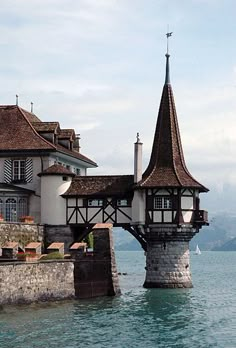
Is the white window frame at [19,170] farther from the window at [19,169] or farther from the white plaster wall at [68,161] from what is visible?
the white plaster wall at [68,161]

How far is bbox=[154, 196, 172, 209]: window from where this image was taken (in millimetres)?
59406

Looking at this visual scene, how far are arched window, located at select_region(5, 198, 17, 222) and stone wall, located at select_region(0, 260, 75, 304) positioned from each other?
478 inches

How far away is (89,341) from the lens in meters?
36.1

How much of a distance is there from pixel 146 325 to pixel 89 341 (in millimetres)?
5502

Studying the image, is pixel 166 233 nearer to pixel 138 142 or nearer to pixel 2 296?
→ pixel 138 142

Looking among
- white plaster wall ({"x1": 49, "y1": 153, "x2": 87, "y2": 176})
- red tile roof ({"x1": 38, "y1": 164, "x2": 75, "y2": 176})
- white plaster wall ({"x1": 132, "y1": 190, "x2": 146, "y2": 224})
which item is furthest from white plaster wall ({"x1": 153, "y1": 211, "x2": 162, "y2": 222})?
white plaster wall ({"x1": 49, "y1": 153, "x2": 87, "y2": 176})

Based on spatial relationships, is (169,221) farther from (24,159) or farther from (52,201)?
(24,159)

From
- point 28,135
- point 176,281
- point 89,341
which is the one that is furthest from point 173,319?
point 28,135

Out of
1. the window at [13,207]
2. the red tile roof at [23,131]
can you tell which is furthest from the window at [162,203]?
the window at [13,207]

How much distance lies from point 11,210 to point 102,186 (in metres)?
6.89

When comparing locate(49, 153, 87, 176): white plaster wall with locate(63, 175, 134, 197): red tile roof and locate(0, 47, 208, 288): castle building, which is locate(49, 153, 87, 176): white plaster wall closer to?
locate(0, 47, 208, 288): castle building

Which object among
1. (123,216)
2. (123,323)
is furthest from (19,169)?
(123,323)

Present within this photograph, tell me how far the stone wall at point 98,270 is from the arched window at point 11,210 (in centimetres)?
920

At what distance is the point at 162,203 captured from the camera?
195 ft
